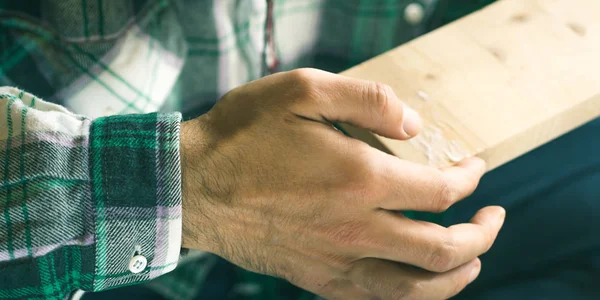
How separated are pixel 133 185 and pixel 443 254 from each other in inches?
12.3

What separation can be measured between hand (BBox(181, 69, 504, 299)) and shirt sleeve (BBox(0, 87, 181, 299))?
0.03 metres

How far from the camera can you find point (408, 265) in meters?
0.56

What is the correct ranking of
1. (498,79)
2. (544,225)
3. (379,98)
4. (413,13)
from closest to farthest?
(379,98) < (498,79) < (544,225) < (413,13)

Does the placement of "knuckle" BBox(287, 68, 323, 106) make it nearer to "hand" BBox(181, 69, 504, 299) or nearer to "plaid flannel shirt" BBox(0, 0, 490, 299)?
"hand" BBox(181, 69, 504, 299)

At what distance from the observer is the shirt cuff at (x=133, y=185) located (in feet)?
1.75

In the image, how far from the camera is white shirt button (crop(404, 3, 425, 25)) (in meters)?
0.90

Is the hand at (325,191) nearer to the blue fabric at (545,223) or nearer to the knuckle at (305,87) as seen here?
the knuckle at (305,87)

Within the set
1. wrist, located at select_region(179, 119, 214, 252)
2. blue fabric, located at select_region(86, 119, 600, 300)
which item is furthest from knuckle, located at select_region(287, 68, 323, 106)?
blue fabric, located at select_region(86, 119, 600, 300)

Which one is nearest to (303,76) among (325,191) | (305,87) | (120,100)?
(305,87)

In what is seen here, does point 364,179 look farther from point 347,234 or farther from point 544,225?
point 544,225

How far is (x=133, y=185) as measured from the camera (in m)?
0.54

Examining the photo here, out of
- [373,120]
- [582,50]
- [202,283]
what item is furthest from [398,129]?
[202,283]

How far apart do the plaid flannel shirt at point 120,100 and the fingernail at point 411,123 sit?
0.23 metres

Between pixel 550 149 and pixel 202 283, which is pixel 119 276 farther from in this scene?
pixel 550 149
